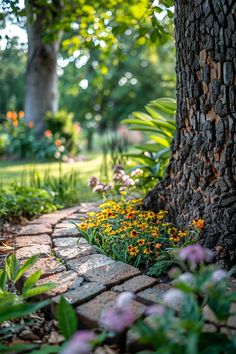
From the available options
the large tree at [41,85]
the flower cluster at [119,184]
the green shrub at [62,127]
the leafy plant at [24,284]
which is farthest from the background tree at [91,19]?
the green shrub at [62,127]

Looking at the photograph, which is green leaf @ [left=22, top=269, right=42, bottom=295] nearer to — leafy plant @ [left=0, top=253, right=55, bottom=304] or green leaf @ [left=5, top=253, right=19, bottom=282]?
leafy plant @ [left=0, top=253, right=55, bottom=304]

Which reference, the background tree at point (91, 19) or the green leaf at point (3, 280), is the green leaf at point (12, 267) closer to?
the green leaf at point (3, 280)

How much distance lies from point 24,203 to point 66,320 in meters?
2.01

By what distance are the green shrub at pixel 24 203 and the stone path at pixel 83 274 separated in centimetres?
Answer: 62

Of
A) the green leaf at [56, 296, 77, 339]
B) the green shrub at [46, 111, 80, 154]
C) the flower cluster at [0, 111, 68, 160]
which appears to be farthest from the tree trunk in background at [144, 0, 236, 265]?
the green shrub at [46, 111, 80, 154]

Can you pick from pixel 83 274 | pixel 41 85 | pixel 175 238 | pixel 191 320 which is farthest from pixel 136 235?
pixel 41 85

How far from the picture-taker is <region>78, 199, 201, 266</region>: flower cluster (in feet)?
6.57

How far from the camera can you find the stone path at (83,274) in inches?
62.6

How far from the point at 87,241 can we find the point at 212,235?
2.70 ft

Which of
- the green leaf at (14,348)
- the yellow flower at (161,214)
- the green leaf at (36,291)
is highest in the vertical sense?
the yellow flower at (161,214)

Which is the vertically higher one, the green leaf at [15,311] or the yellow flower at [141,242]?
the yellow flower at [141,242]

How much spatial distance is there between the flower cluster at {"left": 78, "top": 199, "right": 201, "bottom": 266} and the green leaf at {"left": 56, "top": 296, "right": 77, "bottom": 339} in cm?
62

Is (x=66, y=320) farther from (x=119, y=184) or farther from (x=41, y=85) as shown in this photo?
(x=41, y=85)

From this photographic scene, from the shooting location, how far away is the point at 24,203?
3254 mm
